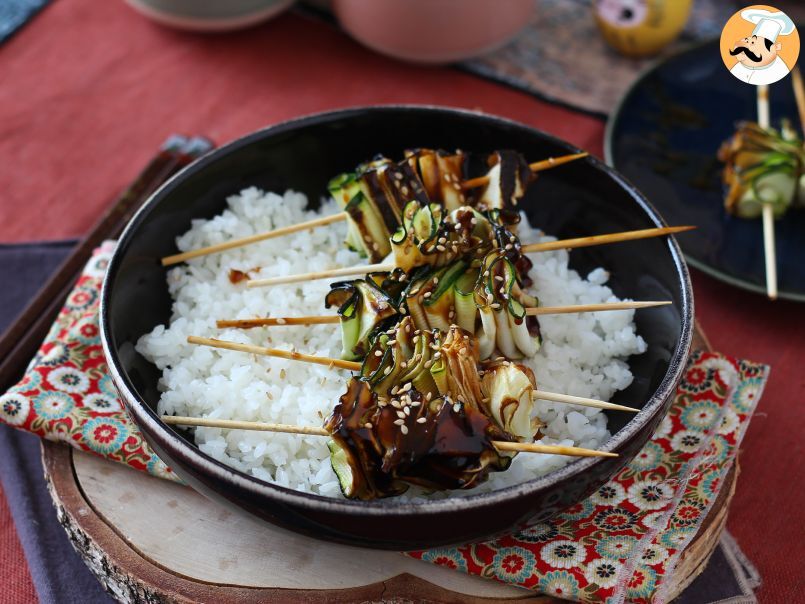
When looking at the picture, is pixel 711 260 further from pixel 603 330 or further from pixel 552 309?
pixel 552 309

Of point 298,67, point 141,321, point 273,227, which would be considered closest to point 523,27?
point 298,67

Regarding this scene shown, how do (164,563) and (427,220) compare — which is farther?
(427,220)

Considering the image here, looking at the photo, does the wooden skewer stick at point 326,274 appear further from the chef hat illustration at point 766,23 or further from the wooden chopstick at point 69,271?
the chef hat illustration at point 766,23

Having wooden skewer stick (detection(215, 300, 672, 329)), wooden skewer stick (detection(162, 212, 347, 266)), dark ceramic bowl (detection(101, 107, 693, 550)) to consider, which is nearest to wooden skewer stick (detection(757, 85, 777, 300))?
dark ceramic bowl (detection(101, 107, 693, 550))

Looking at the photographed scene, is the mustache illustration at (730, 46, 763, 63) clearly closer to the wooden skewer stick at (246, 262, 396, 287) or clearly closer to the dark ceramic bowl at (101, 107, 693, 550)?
the dark ceramic bowl at (101, 107, 693, 550)

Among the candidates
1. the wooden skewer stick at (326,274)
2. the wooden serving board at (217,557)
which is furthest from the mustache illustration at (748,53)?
the wooden serving board at (217,557)

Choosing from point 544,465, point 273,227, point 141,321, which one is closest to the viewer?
point 544,465
